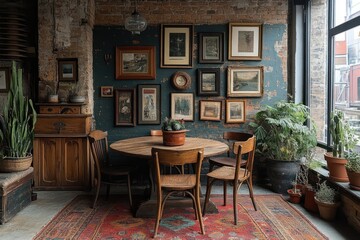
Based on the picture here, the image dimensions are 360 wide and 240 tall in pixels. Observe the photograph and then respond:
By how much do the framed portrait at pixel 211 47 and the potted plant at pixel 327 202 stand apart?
2.59 m

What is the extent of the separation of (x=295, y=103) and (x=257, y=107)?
2.08 ft

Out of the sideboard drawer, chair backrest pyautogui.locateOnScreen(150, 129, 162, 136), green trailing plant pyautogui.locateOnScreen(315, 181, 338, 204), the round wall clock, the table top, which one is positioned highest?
the round wall clock

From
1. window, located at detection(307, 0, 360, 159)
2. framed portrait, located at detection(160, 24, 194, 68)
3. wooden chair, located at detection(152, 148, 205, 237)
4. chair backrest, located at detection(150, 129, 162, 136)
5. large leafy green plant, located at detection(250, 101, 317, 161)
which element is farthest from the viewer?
framed portrait, located at detection(160, 24, 194, 68)

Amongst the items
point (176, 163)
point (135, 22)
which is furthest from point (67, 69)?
point (176, 163)

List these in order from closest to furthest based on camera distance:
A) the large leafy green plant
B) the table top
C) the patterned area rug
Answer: the patterned area rug < the table top < the large leafy green plant

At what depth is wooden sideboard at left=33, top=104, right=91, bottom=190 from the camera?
4395mm

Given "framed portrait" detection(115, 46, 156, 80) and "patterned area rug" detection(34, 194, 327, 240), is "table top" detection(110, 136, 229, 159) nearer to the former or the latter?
"patterned area rug" detection(34, 194, 327, 240)

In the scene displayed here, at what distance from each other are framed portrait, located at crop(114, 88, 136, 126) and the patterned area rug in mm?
1511

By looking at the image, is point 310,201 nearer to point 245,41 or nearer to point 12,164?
point 245,41

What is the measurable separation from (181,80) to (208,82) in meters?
0.47

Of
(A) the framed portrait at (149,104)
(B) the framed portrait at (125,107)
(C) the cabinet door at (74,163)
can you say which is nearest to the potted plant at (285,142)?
(A) the framed portrait at (149,104)

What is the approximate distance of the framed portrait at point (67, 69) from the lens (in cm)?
464

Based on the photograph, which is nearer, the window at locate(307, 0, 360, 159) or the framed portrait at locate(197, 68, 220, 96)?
the window at locate(307, 0, 360, 159)

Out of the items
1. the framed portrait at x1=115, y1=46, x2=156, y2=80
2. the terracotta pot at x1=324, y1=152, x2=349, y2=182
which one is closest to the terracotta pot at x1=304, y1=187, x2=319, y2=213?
the terracotta pot at x1=324, y1=152, x2=349, y2=182
